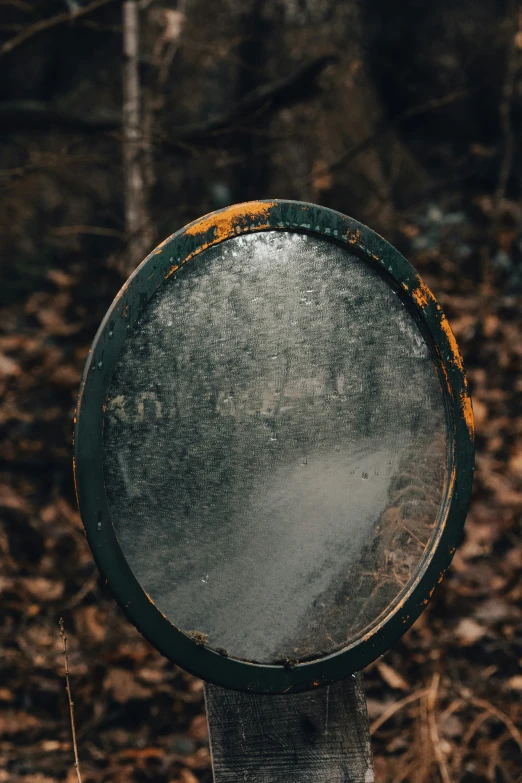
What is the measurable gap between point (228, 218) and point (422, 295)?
404mm

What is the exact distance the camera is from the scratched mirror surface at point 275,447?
1138mm

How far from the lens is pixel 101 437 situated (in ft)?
3.61

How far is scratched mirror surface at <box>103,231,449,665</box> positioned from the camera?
3.73 ft

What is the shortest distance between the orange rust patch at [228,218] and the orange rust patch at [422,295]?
12.7 inches

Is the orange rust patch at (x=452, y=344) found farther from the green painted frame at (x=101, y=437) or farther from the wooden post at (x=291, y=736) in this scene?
the wooden post at (x=291, y=736)

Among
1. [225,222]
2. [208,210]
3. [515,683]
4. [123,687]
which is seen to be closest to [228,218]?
[225,222]

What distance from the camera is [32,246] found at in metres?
4.41

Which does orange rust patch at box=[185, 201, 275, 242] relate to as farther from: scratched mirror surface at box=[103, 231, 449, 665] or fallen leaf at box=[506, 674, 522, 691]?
fallen leaf at box=[506, 674, 522, 691]

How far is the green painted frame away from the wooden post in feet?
0.52

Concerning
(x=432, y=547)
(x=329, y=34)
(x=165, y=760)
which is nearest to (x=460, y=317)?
(x=329, y=34)

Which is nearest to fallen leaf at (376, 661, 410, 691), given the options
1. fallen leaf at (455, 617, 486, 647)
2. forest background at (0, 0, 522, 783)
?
forest background at (0, 0, 522, 783)

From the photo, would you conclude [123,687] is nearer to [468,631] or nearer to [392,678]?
[392,678]

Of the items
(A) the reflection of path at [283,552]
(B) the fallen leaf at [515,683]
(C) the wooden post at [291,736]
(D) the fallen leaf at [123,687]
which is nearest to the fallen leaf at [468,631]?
(B) the fallen leaf at [515,683]

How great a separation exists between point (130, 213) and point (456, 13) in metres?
2.98
